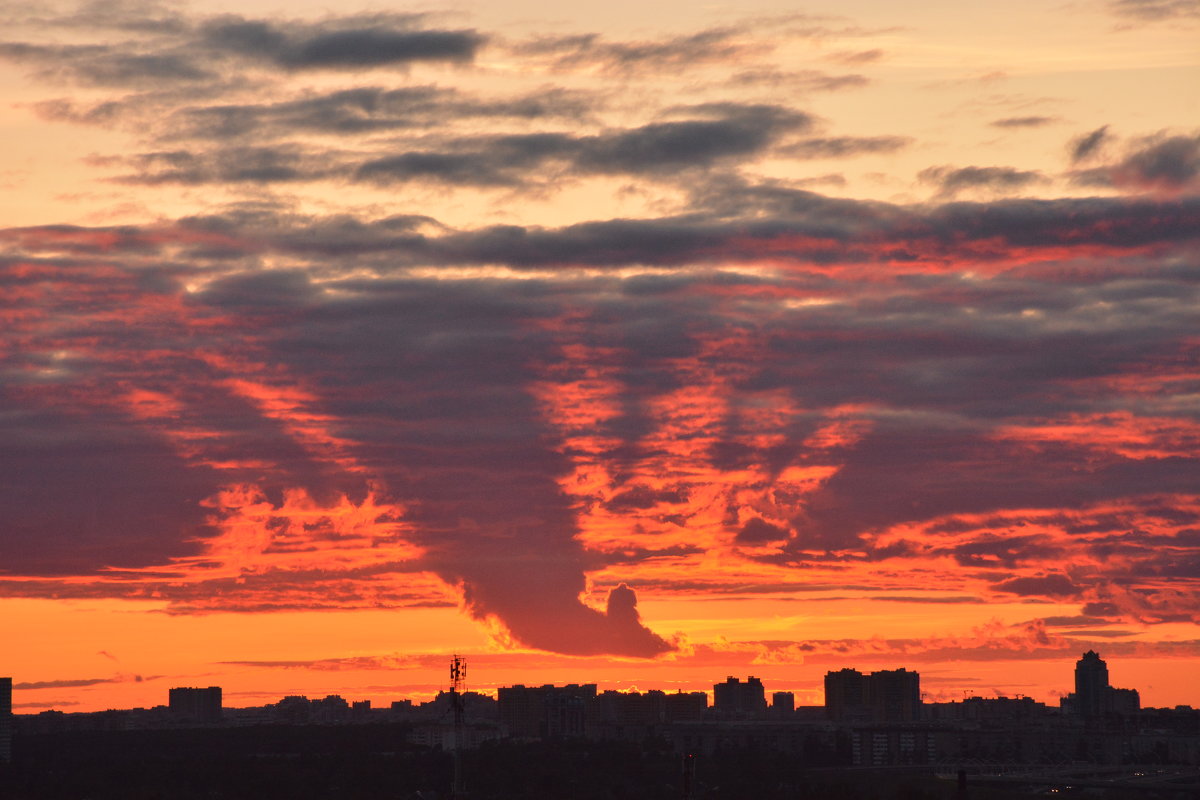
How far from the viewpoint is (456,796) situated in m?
198

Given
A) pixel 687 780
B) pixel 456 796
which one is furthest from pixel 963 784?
pixel 456 796

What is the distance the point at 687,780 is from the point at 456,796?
148 feet

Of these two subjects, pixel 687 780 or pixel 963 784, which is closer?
pixel 687 780

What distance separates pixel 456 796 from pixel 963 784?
174ft

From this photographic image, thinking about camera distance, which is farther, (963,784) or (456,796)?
(456,796)

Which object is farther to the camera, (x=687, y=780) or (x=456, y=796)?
(x=456, y=796)

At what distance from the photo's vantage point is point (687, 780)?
16038 cm

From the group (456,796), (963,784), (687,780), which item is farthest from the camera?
(456,796)

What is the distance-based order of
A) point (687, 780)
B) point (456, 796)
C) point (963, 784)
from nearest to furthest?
point (687, 780) → point (963, 784) → point (456, 796)

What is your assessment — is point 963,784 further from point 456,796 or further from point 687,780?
point 456,796

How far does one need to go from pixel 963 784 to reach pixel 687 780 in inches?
1345

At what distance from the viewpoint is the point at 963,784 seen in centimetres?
18050
